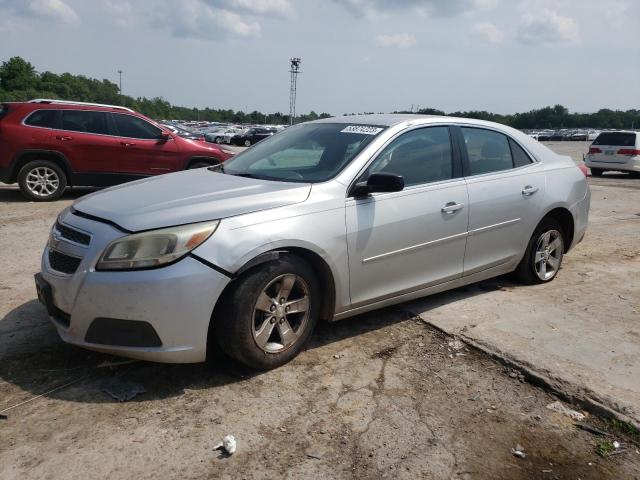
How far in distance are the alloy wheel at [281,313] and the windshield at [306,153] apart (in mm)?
771

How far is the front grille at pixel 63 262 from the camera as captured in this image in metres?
3.24

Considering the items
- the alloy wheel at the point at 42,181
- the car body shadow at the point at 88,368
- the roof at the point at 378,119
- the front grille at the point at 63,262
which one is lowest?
the car body shadow at the point at 88,368

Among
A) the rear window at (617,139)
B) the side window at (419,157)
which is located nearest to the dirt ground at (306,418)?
the side window at (419,157)

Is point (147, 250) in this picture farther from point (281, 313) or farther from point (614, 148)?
point (614, 148)

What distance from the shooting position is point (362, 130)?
427 centimetres

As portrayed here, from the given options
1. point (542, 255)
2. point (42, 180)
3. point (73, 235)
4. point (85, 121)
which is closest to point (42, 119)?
point (85, 121)

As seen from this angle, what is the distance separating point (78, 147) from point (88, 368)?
285 inches

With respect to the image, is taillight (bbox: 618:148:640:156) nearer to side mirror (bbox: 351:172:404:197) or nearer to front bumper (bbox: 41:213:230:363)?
side mirror (bbox: 351:172:404:197)

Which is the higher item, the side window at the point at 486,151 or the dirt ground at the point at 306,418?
the side window at the point at 486,151

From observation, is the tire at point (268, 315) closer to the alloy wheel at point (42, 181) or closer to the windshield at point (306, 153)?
the windshield at point (306, 153)

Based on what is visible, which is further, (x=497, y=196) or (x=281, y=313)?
(x=497, y=196)

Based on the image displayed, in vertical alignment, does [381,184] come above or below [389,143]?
below

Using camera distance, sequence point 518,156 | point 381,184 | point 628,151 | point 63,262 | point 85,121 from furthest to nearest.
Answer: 1. point 628,151
2. point 85,121
3. point 518,156
4. point 381,184
5. point 63,262

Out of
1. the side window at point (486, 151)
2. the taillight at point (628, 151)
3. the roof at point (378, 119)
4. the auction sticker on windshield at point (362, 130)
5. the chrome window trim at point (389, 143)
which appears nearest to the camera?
the chrome window trim at point (389, 143)
